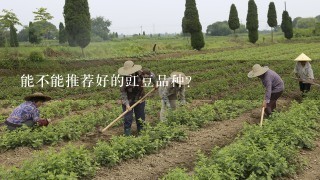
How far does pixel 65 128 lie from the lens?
792 centimetres

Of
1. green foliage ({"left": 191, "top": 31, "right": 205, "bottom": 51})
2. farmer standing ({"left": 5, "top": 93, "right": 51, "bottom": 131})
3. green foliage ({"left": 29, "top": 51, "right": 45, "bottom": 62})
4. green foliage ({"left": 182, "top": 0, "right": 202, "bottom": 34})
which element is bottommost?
farmer standing ({"left": 5, "top": 93, "right": 51, "bottom": 131})

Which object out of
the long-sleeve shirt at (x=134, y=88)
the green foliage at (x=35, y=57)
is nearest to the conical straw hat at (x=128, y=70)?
the long-sleeve shirt at (x=134, y=88)

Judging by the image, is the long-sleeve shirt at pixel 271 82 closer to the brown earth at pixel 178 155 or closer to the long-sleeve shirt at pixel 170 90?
the brown earth at pixel 178 155

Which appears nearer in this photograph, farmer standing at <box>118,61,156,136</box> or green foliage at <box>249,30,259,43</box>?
farmer standing at <box>118,61,156,136</box>

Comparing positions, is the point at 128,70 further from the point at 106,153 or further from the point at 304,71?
the point at 304,71

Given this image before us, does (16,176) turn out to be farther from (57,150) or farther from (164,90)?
(164,90)

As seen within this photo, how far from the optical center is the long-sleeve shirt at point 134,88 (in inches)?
320

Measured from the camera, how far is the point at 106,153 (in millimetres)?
6215

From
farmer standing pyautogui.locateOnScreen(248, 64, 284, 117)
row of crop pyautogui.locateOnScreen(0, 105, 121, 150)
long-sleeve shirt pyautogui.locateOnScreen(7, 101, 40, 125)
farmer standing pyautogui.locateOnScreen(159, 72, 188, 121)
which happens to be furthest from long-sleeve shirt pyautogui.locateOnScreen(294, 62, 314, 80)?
long-sleeve shirt pyautogui.locateOnScreen(7, 101, 40, 125)

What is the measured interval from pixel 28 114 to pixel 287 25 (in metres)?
42.6

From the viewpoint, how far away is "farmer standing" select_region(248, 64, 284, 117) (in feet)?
28.8

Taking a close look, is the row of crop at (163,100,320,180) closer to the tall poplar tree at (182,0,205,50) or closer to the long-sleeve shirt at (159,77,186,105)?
the long-sleeve shirt at (159,77,186,105)

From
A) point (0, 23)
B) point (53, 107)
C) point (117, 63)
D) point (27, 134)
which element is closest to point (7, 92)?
point (53, 107)

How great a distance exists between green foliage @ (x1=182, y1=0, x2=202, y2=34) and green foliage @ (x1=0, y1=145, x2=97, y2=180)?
2854cm
